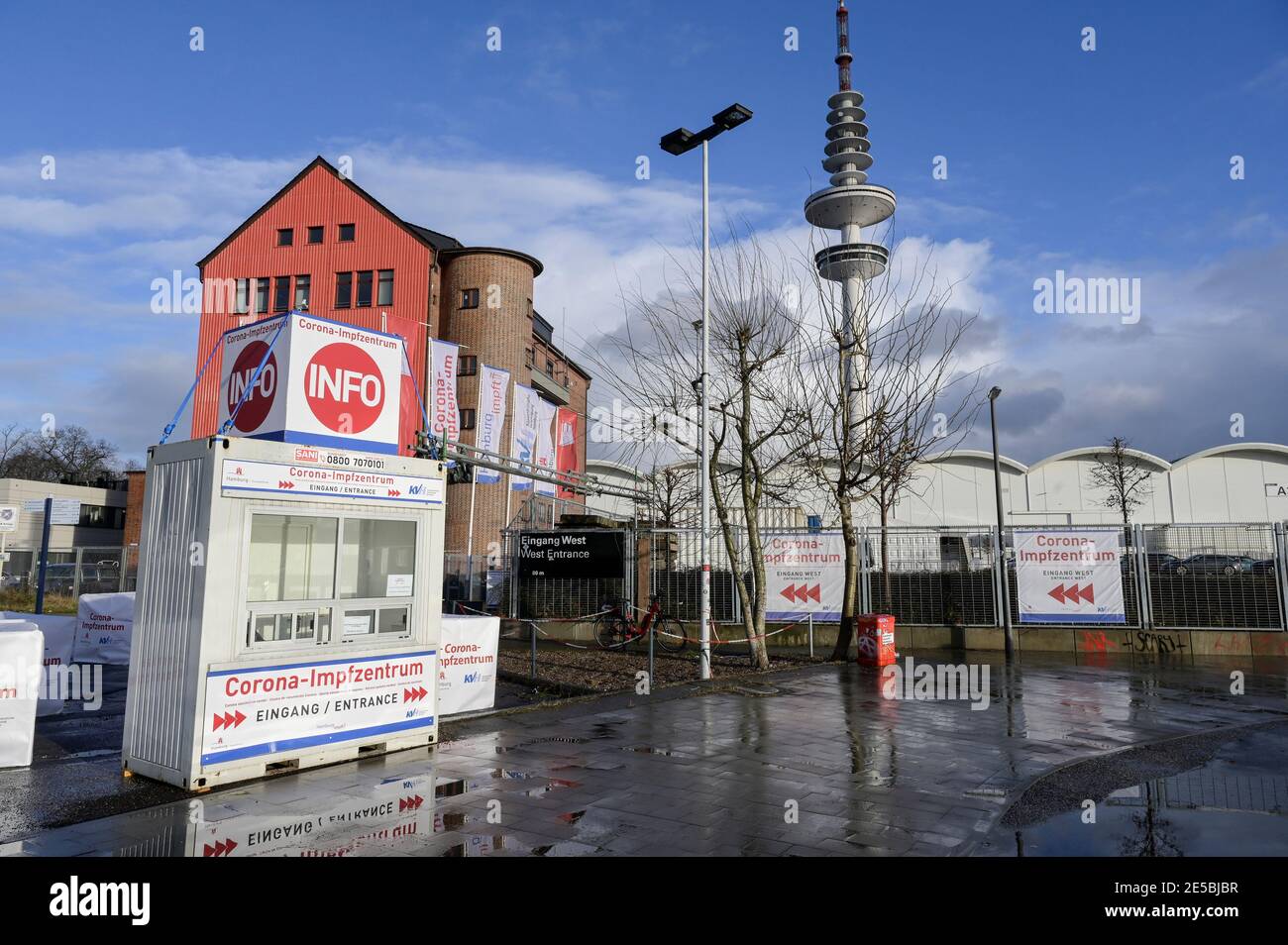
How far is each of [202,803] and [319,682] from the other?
138cm

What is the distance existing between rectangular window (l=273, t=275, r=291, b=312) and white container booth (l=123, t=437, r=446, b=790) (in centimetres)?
3662

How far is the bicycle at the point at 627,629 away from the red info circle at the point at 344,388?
10697mm

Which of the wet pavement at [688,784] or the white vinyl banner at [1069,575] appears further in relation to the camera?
the white vinyl banner at [1069,575]

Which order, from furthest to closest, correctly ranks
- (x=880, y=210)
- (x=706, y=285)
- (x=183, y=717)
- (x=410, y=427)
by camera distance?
1. (x=880, y=210)
2. (x=410, y=427)
3. (x=706, y=285)
4. (x=183, y=717)

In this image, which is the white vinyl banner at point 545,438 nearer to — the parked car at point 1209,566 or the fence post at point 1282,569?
the parked car at point 1209,566

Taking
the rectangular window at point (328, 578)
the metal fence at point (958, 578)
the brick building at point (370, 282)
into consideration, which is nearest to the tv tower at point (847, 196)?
the brick building at point (370, 282)

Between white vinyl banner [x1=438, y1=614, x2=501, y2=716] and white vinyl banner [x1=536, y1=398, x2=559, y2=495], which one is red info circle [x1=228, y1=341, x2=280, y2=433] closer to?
white vinyl banner [x1=438, y1=614, x2=501, y2=716]

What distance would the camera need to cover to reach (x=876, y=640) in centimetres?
1556

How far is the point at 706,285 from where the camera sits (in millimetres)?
14141

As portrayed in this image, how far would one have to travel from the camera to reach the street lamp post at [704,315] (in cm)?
1336

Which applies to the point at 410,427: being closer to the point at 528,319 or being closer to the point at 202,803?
the point at 528,319

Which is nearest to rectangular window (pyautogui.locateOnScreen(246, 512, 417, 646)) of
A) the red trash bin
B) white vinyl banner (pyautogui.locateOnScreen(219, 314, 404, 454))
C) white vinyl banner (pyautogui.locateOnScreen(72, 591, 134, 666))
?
white vinyl banner (pyautogui.locateOnScreen(219, 314, 404, 454))

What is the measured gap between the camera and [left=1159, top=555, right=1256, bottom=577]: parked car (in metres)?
17.2
